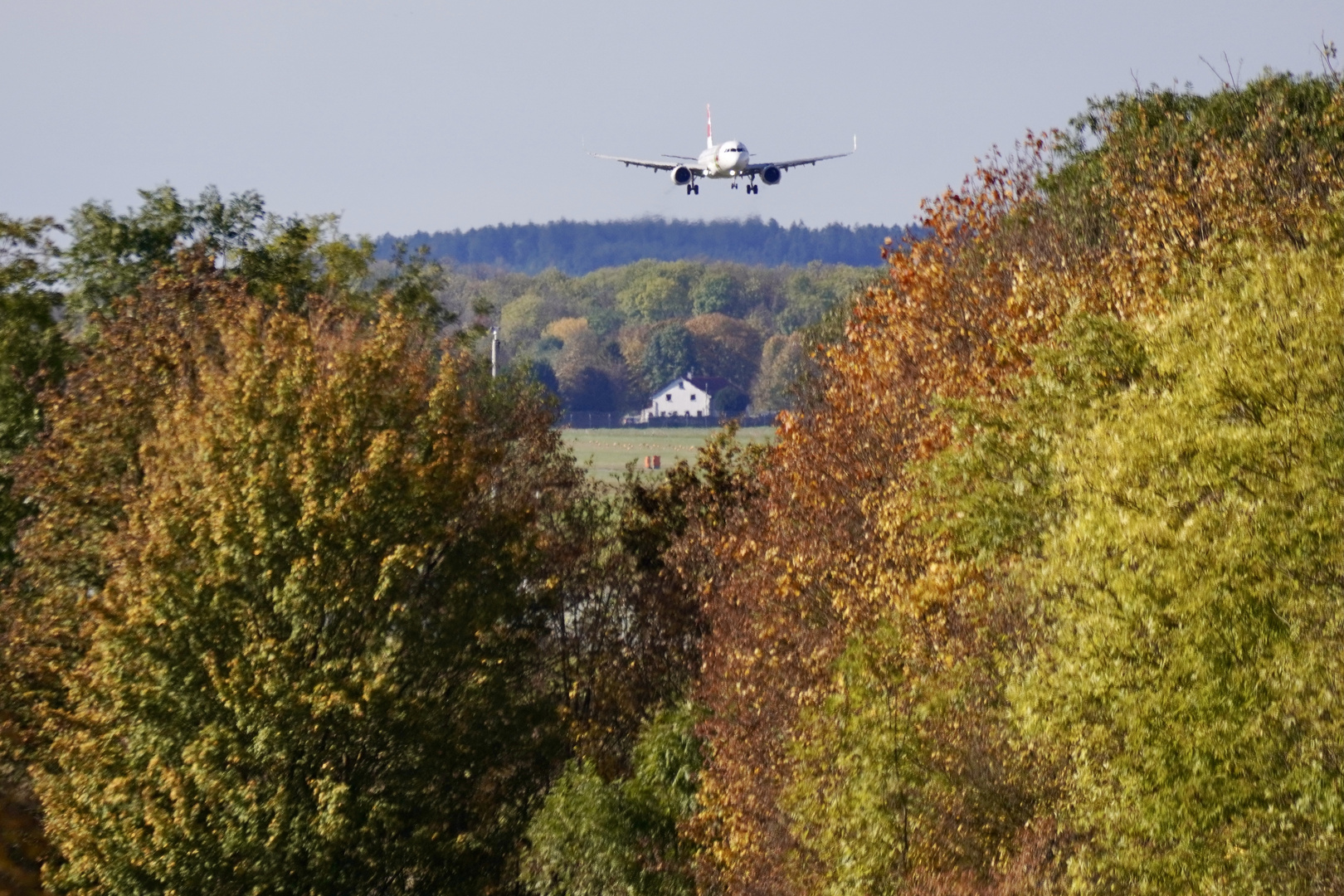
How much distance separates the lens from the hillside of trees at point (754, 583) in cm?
2153

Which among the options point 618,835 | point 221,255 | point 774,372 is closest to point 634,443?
point 774,372

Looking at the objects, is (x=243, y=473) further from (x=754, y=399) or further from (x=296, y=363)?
(x=754, y=399)

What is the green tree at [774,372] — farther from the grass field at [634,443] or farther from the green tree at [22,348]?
the green tree at [22,348]

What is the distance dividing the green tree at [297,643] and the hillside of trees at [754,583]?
0.35 ft

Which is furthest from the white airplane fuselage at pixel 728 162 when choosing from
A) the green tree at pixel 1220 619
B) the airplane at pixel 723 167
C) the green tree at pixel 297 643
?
the green tree at pixel 1220 619

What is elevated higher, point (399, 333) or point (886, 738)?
point (399, 333)

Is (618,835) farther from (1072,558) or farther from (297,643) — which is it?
(1072,558)

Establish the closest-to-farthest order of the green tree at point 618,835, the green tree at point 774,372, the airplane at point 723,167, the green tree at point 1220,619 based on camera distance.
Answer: the green tree at point 1220,619, the green tree at point 618,835, the airplane at point 723,167, the green tree at point 774,372

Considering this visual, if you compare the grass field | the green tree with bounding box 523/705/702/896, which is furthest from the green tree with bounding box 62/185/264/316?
the grass field

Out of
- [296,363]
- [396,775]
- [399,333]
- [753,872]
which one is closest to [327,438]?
[296,363]

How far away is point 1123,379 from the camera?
2733 cm

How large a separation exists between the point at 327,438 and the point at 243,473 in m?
1.94

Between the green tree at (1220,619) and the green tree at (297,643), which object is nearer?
the green tree at (1220,619)

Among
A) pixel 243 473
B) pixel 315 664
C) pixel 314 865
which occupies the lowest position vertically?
pixel 314 865
